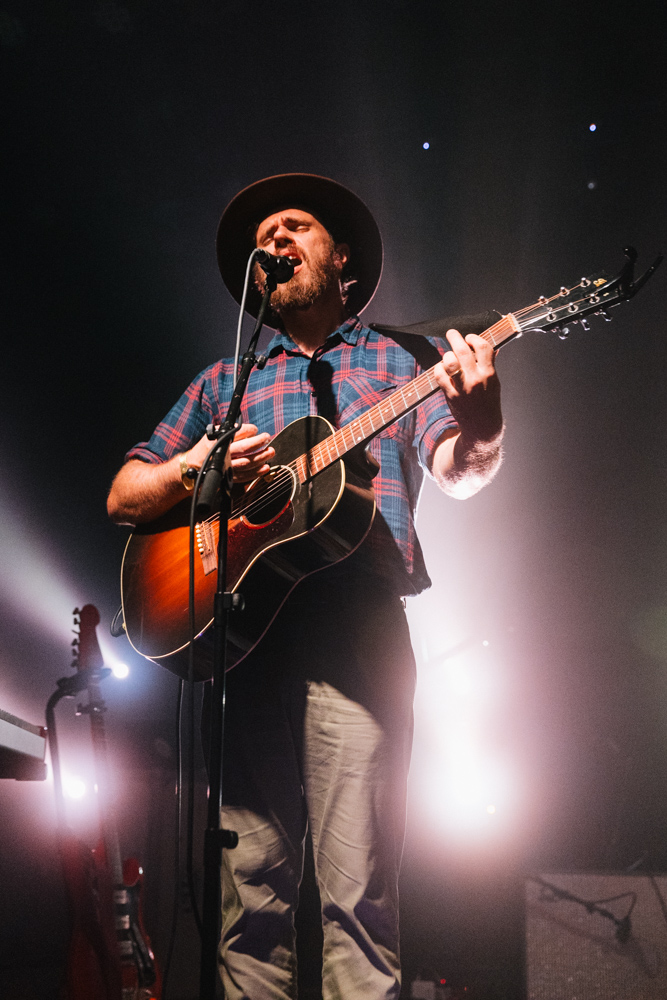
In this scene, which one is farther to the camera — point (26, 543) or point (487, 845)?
point (26, 543)

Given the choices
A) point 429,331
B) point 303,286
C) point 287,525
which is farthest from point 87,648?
point 429,331

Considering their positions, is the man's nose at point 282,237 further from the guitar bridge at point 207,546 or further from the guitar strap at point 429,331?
the guitar bridge at point 207,546

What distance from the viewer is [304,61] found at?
3.31 metres

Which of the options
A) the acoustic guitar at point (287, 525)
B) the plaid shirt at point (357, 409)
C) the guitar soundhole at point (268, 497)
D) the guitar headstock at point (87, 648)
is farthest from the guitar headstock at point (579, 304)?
the guitar headstock at point (87, 648)

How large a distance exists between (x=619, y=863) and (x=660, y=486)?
1999mm

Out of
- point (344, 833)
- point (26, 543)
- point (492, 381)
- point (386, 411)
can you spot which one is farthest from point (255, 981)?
point (26, 543)

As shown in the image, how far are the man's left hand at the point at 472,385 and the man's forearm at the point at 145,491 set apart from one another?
2.72 ft

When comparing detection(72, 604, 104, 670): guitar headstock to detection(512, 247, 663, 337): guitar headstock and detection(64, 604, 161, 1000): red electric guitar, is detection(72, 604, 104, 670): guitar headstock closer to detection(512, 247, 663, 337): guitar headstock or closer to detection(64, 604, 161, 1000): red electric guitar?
detection(64, 604, 161, 1000): red electric guitar

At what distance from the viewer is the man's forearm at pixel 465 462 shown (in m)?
1.78

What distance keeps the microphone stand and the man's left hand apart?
23.2 inches

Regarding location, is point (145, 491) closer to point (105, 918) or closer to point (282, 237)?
point (282, 237)

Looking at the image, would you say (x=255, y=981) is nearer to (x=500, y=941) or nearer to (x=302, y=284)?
(x=500, y=941)

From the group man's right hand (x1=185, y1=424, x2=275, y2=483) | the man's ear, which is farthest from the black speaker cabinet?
the man's ear

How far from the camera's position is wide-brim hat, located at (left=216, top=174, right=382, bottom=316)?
8.41 ft
